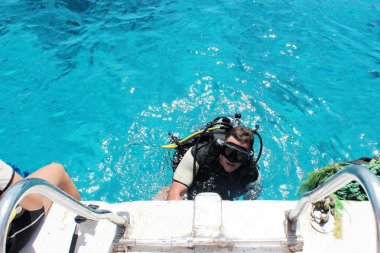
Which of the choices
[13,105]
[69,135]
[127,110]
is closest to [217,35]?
[127,110]

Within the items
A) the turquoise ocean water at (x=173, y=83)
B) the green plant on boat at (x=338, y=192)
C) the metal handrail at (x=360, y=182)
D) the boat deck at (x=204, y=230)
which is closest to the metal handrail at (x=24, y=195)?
the boat deck at (x=204, y=230)

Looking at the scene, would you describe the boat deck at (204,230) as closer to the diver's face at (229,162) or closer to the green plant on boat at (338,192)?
the green plant on boat at (338,192)

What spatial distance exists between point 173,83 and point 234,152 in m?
2.87

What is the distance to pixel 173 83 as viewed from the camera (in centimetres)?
575

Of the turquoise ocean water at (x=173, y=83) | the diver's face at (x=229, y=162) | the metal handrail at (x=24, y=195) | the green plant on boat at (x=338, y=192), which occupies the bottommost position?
the turquoise ocean water at (x=173, y=83)

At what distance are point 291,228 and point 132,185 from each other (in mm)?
2985

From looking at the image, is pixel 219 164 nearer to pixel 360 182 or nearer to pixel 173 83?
pixel 360 182

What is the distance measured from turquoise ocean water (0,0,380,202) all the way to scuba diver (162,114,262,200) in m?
0.91

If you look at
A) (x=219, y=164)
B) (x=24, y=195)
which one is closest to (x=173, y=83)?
(x=219, y=164)

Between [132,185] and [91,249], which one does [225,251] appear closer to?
[91,249]

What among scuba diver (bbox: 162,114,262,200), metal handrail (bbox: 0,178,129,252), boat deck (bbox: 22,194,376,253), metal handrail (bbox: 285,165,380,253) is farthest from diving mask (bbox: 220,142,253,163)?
metal handrail (bbox: 0,178,129,252)

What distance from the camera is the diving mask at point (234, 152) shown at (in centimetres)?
313

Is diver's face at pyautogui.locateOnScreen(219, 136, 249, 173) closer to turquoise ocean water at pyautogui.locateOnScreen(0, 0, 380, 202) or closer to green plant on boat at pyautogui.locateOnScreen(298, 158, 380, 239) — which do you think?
green plant on boat at pyautogui.locateOnScreen(298, 158, 380, 239)

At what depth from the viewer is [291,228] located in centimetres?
178
